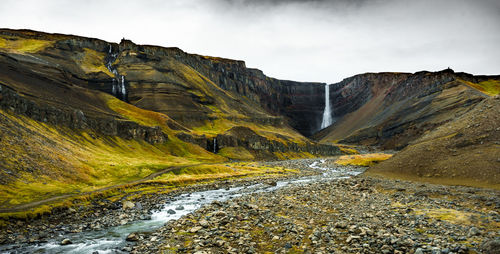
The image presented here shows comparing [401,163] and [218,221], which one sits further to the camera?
[401,163]

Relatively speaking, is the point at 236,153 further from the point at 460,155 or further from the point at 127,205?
the point at 460,155

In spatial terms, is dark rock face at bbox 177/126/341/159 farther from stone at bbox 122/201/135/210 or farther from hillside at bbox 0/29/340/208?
stone at bbox 122/201/135/210

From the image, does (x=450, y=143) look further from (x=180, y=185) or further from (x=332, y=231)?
(x=180, y=185)

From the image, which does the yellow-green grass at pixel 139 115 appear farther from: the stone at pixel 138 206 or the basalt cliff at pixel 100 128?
the stone at pixel 138 206

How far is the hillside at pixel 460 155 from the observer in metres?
38.8

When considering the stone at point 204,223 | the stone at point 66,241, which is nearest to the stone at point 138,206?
the stone at point 66,241

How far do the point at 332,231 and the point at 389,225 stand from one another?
4305 millimetres

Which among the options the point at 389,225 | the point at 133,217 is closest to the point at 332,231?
the point at 389,225

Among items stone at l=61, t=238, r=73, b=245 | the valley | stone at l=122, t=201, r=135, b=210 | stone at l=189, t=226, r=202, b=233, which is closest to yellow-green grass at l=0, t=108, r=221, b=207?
the valley

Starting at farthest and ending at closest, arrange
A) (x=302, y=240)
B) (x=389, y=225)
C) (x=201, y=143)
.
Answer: (x=201, y=143)
(x=389, y=225)
(x=302, y=240)

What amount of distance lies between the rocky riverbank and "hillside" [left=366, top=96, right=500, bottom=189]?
10701 millimetres

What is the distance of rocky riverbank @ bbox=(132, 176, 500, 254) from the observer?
15195mm

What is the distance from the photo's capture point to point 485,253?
12.4 meters

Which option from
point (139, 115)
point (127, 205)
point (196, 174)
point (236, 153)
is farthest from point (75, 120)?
point (236, 153)
